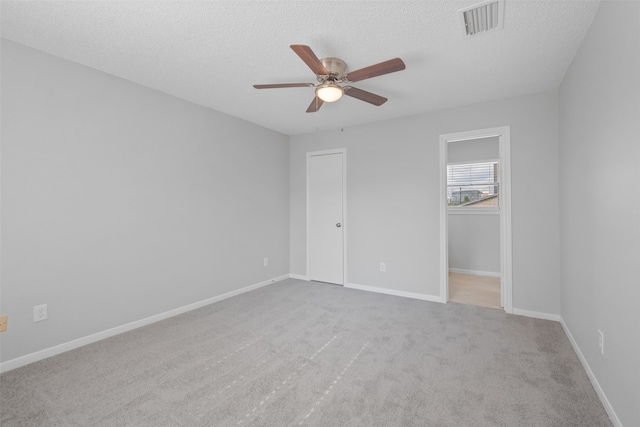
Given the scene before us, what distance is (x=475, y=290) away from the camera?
4.11 m

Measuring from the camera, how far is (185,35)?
2031 millimetres

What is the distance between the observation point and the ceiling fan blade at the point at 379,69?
6.40 ft

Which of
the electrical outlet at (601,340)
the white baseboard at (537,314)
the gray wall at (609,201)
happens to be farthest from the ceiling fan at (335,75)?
the white baseboard at (537,314)

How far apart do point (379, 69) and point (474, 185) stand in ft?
13.4

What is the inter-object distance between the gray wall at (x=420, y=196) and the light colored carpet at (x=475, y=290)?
0.41m

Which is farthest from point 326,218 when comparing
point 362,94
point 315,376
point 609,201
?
point 609,201

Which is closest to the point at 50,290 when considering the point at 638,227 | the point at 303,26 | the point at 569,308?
the point at 303,26

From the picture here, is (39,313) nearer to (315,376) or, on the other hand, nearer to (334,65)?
(315,376)

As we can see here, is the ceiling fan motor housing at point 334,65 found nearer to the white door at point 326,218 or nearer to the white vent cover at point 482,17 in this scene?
the white vent cover at point 482,17

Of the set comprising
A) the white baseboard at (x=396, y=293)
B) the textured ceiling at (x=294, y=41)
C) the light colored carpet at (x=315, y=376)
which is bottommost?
the light colored carpet at (x=315, y=376)

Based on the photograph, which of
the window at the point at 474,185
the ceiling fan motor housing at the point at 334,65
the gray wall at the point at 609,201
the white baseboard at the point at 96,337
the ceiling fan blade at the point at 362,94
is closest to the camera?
the gray wall at the point at 609,201

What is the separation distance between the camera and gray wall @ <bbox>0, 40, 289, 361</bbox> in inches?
84.1

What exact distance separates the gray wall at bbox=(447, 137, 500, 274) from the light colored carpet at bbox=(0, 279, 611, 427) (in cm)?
224

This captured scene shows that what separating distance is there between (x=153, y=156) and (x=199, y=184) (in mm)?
594
